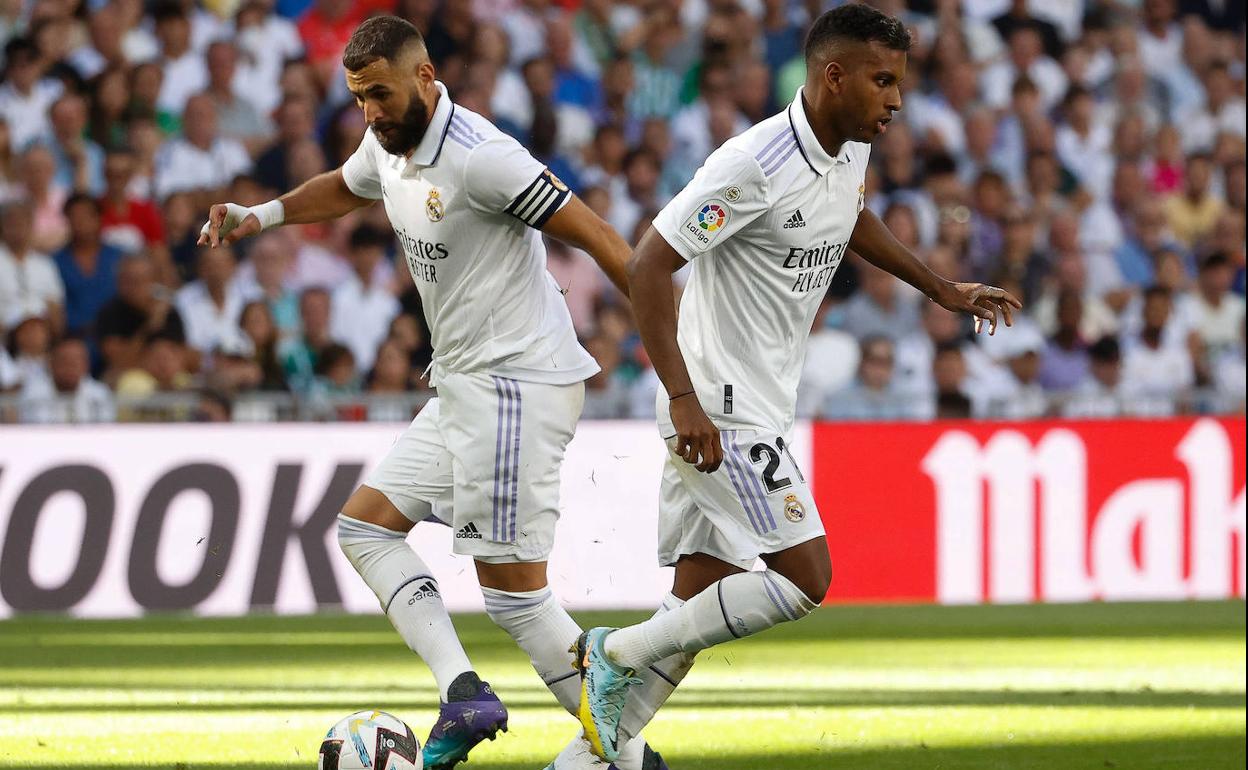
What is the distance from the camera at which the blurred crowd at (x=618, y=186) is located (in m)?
11.6

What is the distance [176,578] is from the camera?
34.4 ft

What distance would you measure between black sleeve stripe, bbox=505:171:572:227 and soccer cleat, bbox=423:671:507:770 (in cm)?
127

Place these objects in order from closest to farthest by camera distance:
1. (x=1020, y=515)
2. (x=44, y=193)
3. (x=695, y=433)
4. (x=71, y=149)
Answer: (x=695, y=433), (x=1020, y=515), (x=44, y=193), (x=71, y=149)

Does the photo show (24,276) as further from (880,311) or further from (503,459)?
(503,459)

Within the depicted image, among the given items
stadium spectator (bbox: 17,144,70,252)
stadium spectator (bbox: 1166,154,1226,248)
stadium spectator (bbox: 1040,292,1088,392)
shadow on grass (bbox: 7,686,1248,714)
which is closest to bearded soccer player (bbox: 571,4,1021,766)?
shadow on grass (bbox: 7,686,1248,714)

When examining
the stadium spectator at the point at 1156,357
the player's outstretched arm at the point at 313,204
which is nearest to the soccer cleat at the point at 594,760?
the player's outstretched arm at the point at 313,204

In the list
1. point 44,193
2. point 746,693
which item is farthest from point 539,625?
point 44,193

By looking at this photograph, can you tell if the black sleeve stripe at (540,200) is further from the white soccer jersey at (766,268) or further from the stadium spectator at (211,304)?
the stadium spectator at (211,304)

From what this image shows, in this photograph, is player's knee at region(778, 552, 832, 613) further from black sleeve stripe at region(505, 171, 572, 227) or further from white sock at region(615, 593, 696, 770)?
black sleeve stripe at region(505, 171, 572, 227)

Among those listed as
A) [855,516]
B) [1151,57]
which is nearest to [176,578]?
[855,516]

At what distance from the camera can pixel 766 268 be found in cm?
520

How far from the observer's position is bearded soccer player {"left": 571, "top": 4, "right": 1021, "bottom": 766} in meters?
5.00

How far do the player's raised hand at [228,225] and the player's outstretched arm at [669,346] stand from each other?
1.41m

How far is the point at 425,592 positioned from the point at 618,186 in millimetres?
8217
